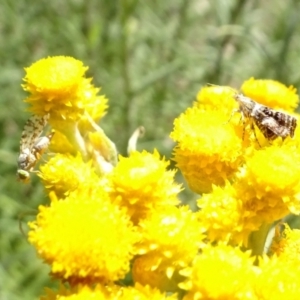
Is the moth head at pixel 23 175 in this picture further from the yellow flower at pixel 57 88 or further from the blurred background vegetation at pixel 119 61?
the blurred background vegetation at pixel 119 61

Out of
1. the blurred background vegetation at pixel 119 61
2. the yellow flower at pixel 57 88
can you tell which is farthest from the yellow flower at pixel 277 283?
the blurred background vegetation at pixel 119 61

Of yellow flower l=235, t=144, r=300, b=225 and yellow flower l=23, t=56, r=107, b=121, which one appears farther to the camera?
yellow flower l=23, t=56, r=107, b=121

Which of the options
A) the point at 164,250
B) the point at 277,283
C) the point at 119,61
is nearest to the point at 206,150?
the point at 164,250

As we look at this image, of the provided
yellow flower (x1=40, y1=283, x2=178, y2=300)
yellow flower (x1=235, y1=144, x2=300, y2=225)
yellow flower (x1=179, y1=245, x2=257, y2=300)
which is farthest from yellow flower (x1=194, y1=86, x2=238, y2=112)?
yellow flower (x1=40, y1=283, x2=178, y2=300)

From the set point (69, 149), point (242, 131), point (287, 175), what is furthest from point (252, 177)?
point (69, 149)

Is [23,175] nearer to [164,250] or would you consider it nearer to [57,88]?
[57,88]

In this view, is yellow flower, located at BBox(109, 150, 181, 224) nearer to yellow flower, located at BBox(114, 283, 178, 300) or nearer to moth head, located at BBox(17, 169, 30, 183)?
yellow flower, located at BBox(114, 283, 178, 300)

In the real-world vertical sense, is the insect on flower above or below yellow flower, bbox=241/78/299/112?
below

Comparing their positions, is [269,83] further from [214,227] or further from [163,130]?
[163,130]
